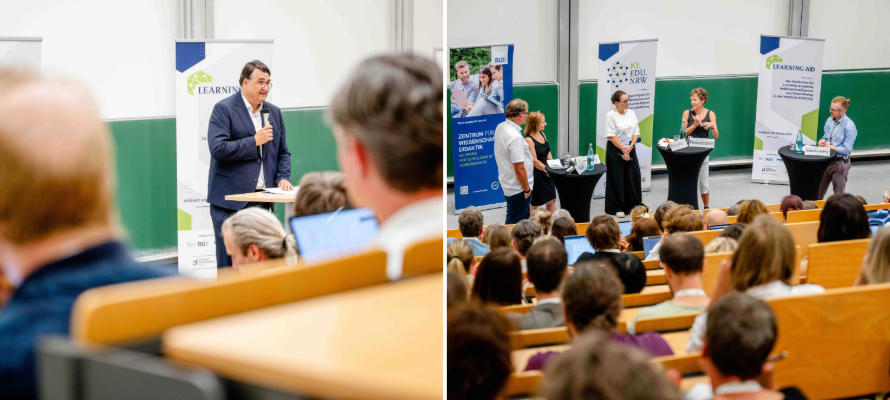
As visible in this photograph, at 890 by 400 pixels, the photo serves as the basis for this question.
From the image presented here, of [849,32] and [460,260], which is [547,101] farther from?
[460,260]

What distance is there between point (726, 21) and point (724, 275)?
6507mm

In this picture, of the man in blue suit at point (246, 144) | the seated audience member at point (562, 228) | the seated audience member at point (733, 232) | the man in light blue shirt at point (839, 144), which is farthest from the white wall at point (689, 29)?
the seated audience member at point (733, 232)

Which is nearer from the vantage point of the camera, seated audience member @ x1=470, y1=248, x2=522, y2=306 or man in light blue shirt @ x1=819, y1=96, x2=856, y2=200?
seated audience member @ x1=470, y1=248, x2=522, y2=306

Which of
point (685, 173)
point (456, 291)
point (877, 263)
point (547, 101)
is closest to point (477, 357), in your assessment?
point (456, 291)

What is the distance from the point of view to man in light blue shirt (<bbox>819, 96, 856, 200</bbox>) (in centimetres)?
356

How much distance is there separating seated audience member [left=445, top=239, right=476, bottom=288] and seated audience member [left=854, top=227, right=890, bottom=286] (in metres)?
0.73

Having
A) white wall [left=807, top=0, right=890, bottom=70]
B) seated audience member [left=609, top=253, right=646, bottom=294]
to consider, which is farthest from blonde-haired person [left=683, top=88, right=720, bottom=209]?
seated audience member [left=609, top=253, right=646, bottom=294]

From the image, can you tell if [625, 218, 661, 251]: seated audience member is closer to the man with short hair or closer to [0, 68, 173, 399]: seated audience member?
[0, 68, 173, 399]: seated audience member

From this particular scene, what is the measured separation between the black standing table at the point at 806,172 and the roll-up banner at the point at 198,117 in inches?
132

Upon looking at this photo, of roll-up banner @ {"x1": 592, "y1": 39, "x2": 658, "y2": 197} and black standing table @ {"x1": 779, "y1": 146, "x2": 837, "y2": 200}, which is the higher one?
roll-up banner @ {"x1": 592, "y1": 39, "x2": 658, "y2": 197}

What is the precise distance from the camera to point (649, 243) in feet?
7.91

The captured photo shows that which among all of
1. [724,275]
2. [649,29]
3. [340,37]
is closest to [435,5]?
[724,275]

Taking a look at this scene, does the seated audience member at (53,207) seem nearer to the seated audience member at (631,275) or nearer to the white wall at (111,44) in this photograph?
the seated audience member at (631,275)

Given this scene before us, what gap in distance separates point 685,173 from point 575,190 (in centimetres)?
114
